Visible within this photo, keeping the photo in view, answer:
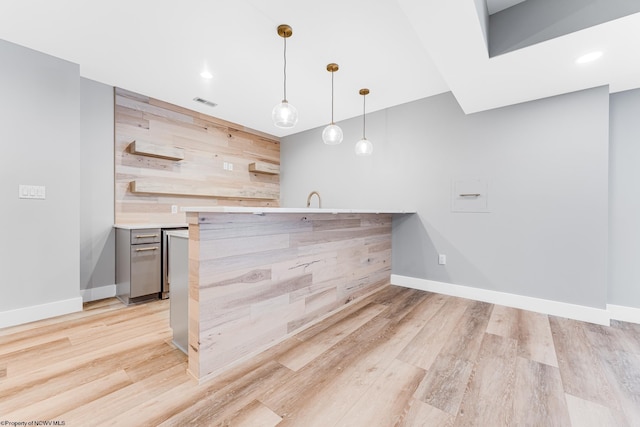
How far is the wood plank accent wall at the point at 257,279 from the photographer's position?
1563mm

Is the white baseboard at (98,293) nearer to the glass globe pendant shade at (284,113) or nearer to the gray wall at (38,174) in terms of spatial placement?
the gray wall at (38,174)

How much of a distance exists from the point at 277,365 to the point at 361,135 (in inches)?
131

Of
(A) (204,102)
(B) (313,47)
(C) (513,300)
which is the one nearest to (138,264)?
(A) (204,102)

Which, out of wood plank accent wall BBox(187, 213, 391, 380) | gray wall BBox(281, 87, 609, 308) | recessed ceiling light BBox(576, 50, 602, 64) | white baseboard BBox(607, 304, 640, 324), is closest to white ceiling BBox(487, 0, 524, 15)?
recessed ceiling light BBox(576, 50, 602, 64)

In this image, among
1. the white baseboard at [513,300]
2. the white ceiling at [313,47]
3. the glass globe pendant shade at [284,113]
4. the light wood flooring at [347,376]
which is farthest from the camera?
the white baseboard at [513,300]

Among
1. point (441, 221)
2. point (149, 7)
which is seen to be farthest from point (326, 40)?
point (441, 221)

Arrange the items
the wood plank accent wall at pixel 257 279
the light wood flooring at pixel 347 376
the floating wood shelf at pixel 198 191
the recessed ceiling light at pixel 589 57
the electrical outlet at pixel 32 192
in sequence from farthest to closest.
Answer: the floating wood shelf at pixel 198 191
the electrical outlet at pixel 32 192
the recessed ceiling light at pixel 589 57
the wood plank accent wall at pixel 257 279
the light wood flooring at pixel 347 376

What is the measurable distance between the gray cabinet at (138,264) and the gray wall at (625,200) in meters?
4.83

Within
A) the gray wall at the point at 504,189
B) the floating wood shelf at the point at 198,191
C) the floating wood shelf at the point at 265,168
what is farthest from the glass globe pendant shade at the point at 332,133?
the floating wood shelf at the point at 198,191

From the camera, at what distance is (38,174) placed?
2.47 m

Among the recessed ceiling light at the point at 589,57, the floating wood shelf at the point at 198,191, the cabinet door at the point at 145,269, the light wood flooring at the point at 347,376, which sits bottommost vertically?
the light wood flooring at the point at 347,376

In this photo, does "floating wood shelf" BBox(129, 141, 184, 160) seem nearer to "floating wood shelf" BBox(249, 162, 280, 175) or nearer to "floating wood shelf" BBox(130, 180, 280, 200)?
"floating wood shelf" BBox(130, 180, 280, 200)

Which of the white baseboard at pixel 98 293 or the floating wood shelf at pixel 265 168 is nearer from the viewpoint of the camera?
the white baseboard at pixel 98 293

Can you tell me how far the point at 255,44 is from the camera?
7.71ft
